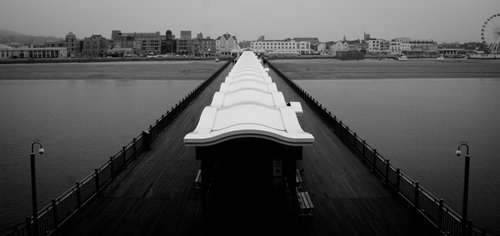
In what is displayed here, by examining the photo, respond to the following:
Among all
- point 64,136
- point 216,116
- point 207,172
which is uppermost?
point 216,116

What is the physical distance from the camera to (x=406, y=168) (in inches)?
861

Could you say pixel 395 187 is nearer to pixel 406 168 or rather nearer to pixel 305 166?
pixel 305 166

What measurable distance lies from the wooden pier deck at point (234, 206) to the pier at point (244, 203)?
2 centimetres

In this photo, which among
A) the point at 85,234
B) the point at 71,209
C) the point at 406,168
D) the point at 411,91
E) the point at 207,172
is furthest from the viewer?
the point at 411,91

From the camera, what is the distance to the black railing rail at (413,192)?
10852mm

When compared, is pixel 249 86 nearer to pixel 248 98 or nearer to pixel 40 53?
pixel 248 98

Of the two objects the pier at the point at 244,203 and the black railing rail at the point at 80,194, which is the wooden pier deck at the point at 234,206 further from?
the black railing rail at the point at 80,194

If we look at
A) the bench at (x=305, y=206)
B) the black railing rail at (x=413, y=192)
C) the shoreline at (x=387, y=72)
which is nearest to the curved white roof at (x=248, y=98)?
the black railing rail at (x=413, y=192)

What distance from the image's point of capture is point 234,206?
11727 millimetres

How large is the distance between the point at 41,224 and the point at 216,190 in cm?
402

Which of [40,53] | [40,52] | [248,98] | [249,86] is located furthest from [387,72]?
[40,53]

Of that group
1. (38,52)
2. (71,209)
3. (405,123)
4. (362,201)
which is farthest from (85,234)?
(38,52)

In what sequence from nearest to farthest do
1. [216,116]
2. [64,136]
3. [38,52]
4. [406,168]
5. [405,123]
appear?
[216,116] → [406,168] → [64,136] → [405,123] → [38,52]

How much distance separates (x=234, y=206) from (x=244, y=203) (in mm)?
276
